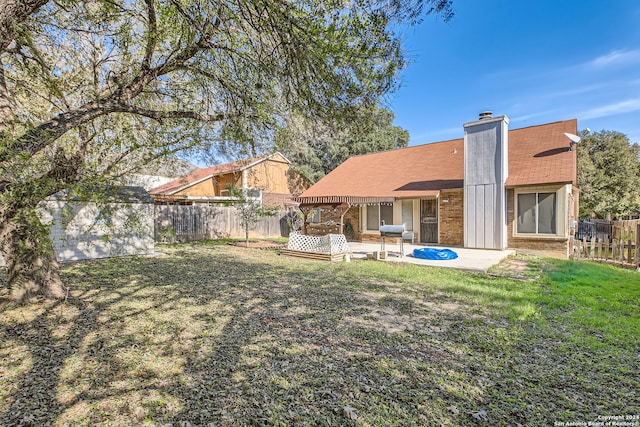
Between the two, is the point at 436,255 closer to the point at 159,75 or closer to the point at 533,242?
the point at 533,242

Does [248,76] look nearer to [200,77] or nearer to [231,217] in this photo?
[200,77]

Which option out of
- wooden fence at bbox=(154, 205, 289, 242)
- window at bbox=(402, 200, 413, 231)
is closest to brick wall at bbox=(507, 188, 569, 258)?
window at bbox=(402, 200, 413, 231)

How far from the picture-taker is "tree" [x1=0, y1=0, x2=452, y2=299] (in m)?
3.82

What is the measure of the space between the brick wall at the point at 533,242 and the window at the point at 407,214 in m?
4.25

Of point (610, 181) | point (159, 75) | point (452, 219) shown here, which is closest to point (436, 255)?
point (452, 219)

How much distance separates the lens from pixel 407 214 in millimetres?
15414

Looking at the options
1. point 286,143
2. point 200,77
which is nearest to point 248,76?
point 200,77

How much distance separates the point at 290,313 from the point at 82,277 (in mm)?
6151

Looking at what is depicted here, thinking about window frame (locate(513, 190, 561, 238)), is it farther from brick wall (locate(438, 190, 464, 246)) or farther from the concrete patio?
brick wall (locate(438, 190, 464, 246))

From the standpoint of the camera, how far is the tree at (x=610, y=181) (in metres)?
23.2

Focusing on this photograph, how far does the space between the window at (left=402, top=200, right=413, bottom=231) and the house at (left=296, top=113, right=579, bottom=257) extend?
49 mm

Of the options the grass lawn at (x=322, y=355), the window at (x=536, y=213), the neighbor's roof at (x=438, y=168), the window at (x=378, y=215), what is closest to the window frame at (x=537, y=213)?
the window at (x=536, y=213)

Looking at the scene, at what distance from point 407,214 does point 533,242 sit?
539cm

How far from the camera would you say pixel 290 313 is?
513 cm
